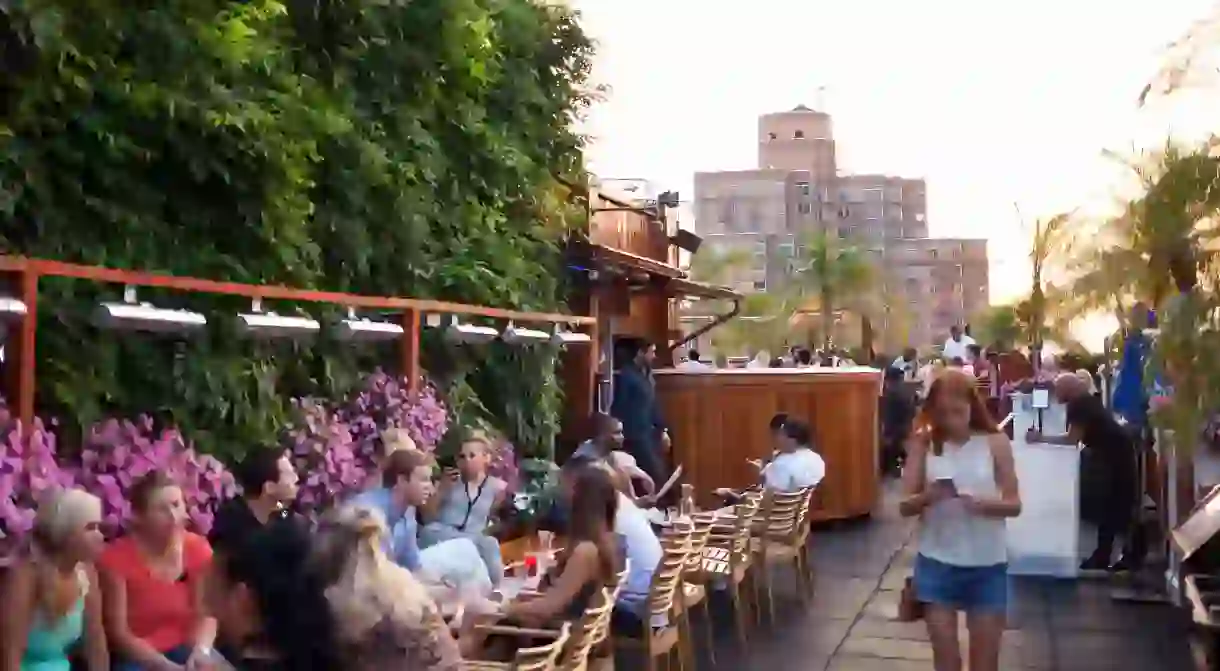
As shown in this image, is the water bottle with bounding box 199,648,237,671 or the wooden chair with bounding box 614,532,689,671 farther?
the wooden chair with bounding box 614,532,689,671

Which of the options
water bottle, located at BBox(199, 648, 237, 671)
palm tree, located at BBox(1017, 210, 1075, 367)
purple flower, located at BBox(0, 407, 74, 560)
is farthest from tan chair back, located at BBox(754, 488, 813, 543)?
palm tree, located at BBox(1017, 210, 1075, 367)

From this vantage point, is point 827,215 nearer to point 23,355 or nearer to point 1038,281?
point 1038,281

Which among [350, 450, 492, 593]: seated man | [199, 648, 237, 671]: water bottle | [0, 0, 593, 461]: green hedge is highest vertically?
[0, 0, 593, 461]: green hedge

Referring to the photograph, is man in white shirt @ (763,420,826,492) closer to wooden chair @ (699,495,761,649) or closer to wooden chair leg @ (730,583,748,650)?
wooden chair @ (699,495,761,649)

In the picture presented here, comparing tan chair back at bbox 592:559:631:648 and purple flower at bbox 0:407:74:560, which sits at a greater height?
purple flower at bbox 0:407:74:560

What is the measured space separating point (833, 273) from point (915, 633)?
46423 millimetres

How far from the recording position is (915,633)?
8.62 metres

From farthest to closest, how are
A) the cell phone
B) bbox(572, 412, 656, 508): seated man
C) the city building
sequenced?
the city building < bbox(572, 412, 656, 508): seated man < the cell phone

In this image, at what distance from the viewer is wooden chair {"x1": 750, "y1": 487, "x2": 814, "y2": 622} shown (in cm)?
877

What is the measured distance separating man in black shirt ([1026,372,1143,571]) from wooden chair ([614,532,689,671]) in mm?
4619

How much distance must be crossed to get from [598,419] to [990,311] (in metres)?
60.4

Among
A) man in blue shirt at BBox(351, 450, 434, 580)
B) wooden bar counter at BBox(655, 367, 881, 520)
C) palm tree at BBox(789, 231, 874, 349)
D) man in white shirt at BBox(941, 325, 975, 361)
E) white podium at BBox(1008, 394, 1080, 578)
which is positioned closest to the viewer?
man in blue shirt at BBox(351, 450, 434, 580)

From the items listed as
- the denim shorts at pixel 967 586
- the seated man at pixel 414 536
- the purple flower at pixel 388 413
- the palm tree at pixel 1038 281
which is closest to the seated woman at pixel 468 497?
the seated man at pixel 414 536

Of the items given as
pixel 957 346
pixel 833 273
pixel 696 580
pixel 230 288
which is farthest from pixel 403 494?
pixel 833 273
